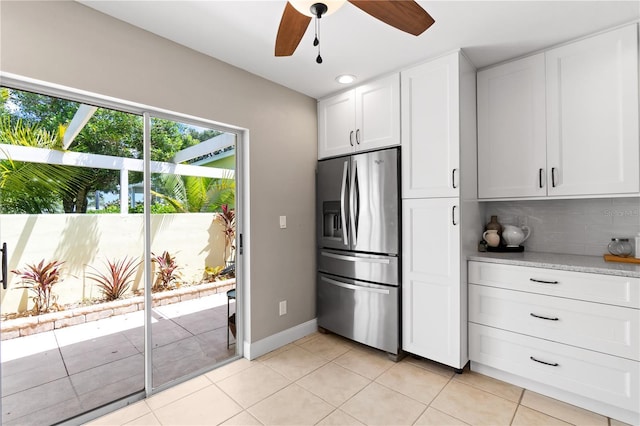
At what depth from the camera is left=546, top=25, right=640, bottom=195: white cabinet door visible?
6.40ft

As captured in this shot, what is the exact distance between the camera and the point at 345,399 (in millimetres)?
2051

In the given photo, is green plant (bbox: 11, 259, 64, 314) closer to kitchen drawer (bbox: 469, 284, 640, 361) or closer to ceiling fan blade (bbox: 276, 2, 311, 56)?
ceiling fan blade (bbox: 276, 2, 311, 56)

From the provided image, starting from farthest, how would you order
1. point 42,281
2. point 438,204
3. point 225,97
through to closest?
point 225,97
point 438,204
point 42,281

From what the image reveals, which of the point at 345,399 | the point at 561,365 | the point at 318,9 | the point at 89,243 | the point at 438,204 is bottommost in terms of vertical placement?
the point at 345,399

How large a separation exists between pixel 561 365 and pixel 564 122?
1.68 metres


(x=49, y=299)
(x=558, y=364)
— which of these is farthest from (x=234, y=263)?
(x=558, y=364)

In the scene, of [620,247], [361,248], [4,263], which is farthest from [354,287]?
[4,263]

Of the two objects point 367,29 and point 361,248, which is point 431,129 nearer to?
point 367,29

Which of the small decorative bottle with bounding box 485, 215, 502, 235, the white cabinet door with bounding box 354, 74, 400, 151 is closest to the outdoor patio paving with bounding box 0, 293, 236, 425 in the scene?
the white cabinet door with bounding box 354, 74, 400, 151

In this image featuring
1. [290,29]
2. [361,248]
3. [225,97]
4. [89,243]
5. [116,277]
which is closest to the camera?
[290,29]

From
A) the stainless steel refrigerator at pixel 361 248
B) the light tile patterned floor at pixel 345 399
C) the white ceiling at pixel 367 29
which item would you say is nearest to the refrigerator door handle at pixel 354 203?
the stainless steel refrigerator at pixel 361 248

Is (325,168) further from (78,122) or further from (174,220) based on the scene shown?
(78,122)

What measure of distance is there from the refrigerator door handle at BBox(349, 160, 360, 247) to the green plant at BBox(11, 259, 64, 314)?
2.12 metres

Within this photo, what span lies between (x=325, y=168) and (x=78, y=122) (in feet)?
6.39
